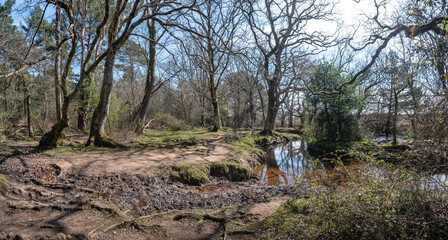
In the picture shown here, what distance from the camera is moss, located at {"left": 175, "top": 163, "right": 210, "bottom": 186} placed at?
23.7 feet

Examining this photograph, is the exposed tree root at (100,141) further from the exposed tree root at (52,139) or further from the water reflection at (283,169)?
the water reflection at (283,169)

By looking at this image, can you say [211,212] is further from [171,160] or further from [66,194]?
[171,160]

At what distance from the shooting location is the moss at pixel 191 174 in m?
7.23

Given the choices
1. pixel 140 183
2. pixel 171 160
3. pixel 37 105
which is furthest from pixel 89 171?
pixel 37 105

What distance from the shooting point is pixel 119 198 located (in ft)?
17.9

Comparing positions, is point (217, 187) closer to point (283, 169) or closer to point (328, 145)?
point (283, 169)

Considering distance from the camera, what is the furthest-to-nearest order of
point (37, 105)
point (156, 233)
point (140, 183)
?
point (37, 105), point (140, 183), point (156, 233)

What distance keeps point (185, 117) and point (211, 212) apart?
20.6 m

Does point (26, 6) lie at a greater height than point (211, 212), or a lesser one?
greater

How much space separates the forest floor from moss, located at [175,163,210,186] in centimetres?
17

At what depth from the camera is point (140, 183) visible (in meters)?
6.52

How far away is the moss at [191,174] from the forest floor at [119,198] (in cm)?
17

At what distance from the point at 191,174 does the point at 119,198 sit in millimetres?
2381

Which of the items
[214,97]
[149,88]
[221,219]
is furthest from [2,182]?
[214,97]
